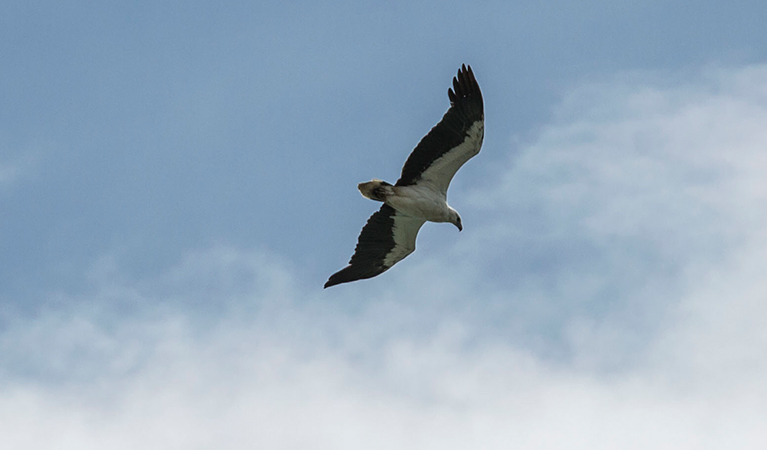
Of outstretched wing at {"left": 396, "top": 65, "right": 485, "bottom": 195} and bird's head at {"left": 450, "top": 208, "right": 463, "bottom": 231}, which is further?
bird's head at {"left": 450, "top": 208, "right": 463, "bottom": 231}

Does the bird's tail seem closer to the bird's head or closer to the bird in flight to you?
the bird in flight

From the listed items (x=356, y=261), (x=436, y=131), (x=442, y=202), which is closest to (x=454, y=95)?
(x=436, y=131)

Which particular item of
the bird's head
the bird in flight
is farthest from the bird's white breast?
the bird's head

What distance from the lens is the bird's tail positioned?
20109mm

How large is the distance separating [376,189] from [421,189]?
90 cm

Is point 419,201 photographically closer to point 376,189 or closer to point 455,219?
point 376,189

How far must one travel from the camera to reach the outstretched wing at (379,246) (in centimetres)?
2136

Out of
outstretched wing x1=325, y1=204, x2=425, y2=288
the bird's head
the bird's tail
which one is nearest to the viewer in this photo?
the bird's tail

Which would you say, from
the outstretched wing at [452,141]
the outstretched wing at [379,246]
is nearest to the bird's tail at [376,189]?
the outstretched wing at [452,141]

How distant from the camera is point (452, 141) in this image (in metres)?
19.6

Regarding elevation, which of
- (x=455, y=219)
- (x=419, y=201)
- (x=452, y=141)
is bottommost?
(x=419, y=201)

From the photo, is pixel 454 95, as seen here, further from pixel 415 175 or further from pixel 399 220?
pixel 399 220

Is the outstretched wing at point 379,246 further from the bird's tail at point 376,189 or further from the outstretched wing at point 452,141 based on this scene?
the outstretched wing at point 452,141

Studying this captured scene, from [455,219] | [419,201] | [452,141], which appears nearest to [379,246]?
[455,219]
